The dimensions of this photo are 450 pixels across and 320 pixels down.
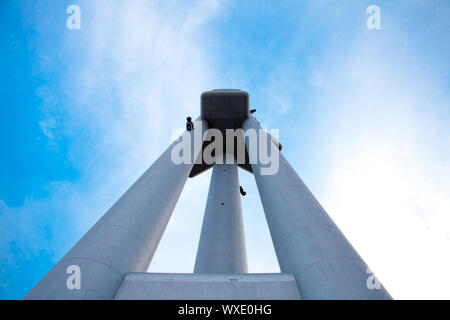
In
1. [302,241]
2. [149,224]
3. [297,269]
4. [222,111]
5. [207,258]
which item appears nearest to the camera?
[297,269]

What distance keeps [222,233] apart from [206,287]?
35.5 feet

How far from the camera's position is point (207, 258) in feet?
49.8

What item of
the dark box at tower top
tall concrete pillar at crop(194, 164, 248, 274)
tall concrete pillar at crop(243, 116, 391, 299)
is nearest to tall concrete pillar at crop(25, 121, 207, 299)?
tall concrete pillar at crop(243, 116, 391, 299)

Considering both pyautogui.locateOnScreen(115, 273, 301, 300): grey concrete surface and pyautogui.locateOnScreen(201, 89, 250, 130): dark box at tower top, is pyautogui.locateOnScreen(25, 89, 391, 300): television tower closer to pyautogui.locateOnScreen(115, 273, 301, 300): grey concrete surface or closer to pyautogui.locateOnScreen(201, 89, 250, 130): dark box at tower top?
pyautogui.locateOnScreen(115, 273, 301, 300): grey concrete surface

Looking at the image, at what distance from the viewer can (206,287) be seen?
234 inches

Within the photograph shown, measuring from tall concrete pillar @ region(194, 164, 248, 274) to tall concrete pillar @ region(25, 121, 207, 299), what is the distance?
6277 mm

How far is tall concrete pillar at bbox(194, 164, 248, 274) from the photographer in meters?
14.9

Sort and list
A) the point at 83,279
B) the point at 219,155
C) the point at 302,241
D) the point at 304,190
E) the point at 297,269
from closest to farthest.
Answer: the point at 83,279 < the point at 297,269 < the point at 302,241 < the point at 304,190 < the point at 219,155

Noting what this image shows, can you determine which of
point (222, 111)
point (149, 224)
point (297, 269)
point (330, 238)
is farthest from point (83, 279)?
point (222, 111)

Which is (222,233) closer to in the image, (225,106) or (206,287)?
(225,106)

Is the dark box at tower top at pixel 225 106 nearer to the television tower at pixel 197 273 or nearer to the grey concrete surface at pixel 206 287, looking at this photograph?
the television tower at pixel 197 273
